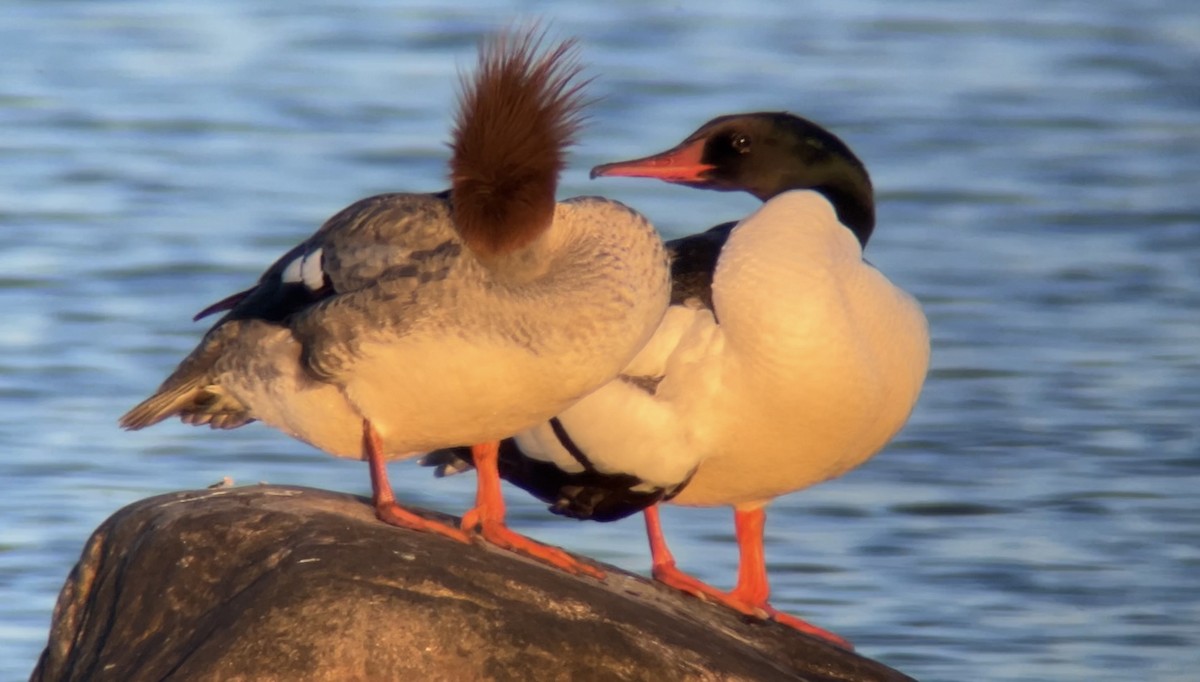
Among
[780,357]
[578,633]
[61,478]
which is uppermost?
[780,357]

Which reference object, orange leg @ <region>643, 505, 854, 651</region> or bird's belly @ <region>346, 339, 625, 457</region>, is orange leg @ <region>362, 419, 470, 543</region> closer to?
bird's belly @ <region>346, 339, 625, 457</region>

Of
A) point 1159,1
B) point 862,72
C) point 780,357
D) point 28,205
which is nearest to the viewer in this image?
point 780,357

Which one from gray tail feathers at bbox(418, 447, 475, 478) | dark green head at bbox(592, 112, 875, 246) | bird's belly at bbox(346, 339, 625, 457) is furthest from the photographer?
dark green head at bbox(592, 112, 875, 246)

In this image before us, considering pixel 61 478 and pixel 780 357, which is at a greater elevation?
pixel 780 357

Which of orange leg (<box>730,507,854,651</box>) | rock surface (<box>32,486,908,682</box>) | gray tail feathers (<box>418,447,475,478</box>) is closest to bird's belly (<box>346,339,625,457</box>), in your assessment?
rock surface (<box>32,486,908,682</box>)

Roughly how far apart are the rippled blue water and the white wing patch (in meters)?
2.04

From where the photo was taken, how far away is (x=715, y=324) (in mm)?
5406

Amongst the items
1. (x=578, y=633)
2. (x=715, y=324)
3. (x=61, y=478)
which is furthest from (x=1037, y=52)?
(x=578, y=633)

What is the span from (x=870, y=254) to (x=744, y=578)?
559 cm

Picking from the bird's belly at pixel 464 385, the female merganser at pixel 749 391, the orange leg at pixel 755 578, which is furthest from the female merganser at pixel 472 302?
the orange leg at pixel 755 578

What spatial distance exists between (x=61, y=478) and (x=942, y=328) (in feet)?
13.8

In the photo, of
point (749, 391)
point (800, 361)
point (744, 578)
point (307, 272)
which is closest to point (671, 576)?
point (744, 578)

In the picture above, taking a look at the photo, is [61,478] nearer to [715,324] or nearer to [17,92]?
[715,324]

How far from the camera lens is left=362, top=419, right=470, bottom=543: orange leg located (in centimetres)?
475
